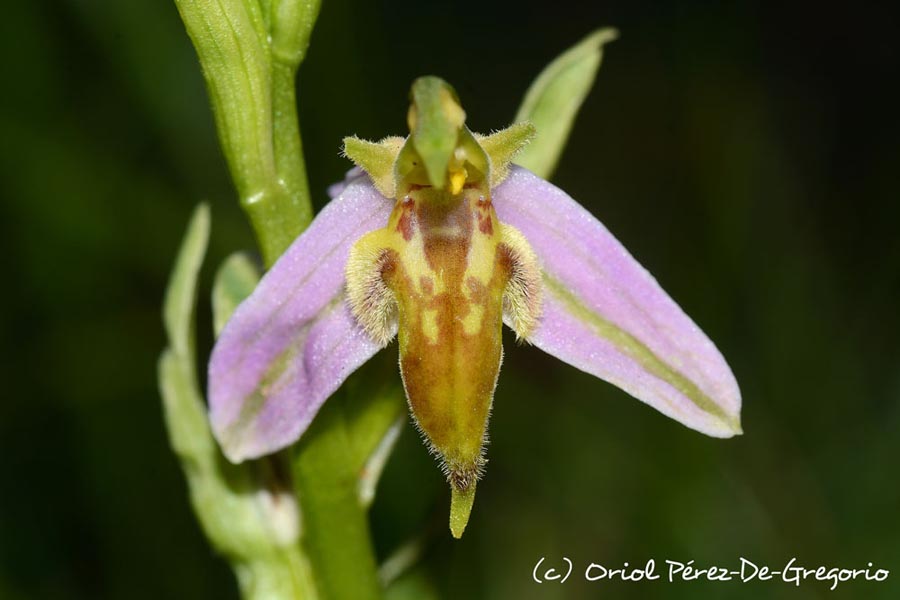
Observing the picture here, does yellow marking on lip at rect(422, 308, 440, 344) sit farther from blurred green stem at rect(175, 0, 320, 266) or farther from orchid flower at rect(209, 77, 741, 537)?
blurred green stem at rect(175, 0, 320, 266)

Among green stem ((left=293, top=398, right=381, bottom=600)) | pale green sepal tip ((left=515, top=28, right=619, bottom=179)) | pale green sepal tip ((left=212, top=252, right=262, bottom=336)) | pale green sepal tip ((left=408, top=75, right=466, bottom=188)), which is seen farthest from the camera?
pale green sepal tip ((left=515, top=28, right=619, bottom=179))

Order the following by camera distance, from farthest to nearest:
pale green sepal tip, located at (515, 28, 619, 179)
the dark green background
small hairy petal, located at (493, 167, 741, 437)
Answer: the dark green background < pale green sepal tip, located at (515, 28, 619, 179) < small hairy petal, located at (493, 167, 741, 437)

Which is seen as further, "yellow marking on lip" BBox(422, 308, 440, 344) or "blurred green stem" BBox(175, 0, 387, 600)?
"blurred green stem" BBox(175, 0, 387, 600)

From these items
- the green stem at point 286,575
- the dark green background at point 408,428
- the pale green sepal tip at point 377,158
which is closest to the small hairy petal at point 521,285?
the pale green sepal tip at point 377,158

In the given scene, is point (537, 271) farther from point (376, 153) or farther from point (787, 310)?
point (787, 310)

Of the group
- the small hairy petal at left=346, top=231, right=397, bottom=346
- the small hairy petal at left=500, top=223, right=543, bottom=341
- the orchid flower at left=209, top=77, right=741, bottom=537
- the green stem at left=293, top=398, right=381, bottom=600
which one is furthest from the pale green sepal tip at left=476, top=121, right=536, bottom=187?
the green stem at left=293, top=398, right=381, bottom=600

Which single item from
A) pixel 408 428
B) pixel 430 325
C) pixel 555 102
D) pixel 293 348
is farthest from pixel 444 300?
pixel 408 428

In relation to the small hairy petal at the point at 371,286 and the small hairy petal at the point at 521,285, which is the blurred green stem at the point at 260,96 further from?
the small hairy petal at the point at 521,285
